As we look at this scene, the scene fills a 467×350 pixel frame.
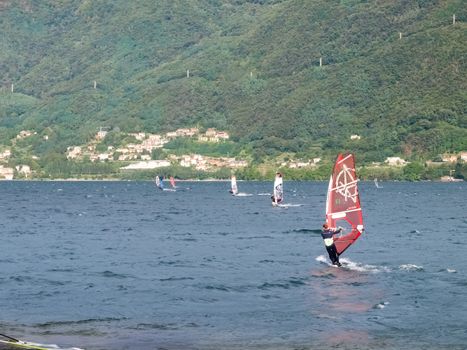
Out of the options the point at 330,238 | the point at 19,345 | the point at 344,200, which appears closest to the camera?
the point at 19,345

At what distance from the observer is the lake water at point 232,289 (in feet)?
136

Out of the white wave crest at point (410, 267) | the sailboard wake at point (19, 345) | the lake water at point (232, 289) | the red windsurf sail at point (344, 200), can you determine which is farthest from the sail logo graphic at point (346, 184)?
the sailboard wake at point (19, 345)

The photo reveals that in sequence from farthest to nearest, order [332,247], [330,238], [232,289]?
[332,247] < [330,238] < [232,289]

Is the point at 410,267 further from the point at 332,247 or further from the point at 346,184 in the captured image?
the point at 346,184

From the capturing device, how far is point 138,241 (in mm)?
86062

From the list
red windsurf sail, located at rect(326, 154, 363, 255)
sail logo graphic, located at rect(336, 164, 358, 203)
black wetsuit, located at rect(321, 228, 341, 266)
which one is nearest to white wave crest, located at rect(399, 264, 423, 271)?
red windsurf sail, located at rect(326, 154, 363, 255)

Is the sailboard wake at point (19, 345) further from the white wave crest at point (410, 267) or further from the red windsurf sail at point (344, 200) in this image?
the white wave crest at point (410, 267)

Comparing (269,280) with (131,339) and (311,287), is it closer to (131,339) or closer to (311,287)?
(311,287)

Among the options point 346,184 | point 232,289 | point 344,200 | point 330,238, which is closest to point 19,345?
point 232,289

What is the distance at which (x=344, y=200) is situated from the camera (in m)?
61.9

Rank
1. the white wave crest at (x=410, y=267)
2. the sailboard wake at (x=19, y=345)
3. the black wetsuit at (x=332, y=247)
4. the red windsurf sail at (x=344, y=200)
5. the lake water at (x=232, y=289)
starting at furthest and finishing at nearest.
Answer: the white wave crest at (x=410, y=267), the red windsurf sail at (x=344, y=200), the black wetsuit at (x=332, y=247), the lake water at (x=232, y=289), the sailboard wake at (x=19, y=345)

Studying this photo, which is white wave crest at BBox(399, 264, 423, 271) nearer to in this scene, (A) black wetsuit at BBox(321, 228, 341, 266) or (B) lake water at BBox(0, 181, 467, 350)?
(B) lake water at BBox(0, 181, 467, 350)

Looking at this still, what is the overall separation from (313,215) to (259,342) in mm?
86635

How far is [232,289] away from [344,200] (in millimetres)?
10530
